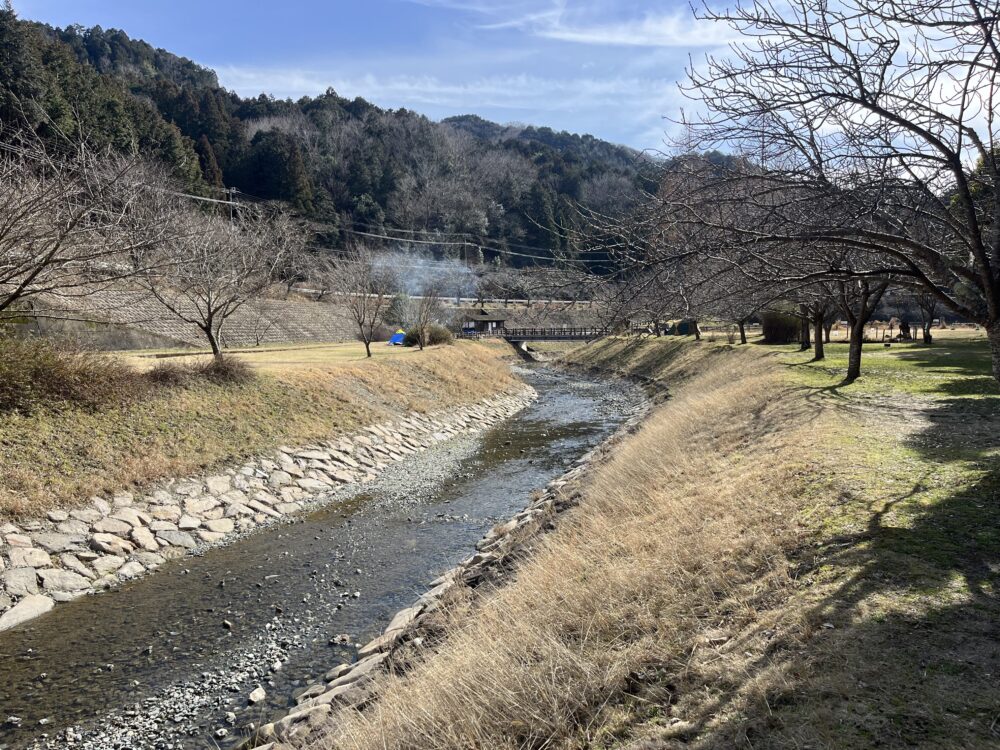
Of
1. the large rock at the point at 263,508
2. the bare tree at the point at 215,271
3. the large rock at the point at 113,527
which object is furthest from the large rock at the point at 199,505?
the bare tree at the point at 215,271

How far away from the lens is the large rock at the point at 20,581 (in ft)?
25.9

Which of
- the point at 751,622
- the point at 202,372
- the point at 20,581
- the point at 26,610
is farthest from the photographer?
the point at 202,372

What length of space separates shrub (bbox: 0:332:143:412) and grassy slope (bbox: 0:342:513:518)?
1.02ft

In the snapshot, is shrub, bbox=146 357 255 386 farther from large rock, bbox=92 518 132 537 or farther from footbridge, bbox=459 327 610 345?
footbridge, bbox=459 327 610 345

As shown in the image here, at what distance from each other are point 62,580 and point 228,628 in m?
2.94

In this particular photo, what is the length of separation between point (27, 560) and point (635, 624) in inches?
336

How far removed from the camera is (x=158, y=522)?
10.4 m

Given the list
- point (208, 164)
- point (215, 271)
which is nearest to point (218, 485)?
point (215, 271)

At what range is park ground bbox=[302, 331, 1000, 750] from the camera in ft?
11.5

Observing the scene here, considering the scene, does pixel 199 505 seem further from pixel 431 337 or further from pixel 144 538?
pixel 431 337

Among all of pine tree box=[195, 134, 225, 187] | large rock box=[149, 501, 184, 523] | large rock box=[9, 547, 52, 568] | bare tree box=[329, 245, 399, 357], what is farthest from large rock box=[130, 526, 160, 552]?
pine tree box=[195, 134, 225, 187]

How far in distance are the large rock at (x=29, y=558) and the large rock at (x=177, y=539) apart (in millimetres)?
1717

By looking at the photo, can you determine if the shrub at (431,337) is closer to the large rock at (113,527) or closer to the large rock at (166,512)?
the large rock at (166,512)

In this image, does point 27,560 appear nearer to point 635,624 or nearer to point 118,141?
point 635,624
